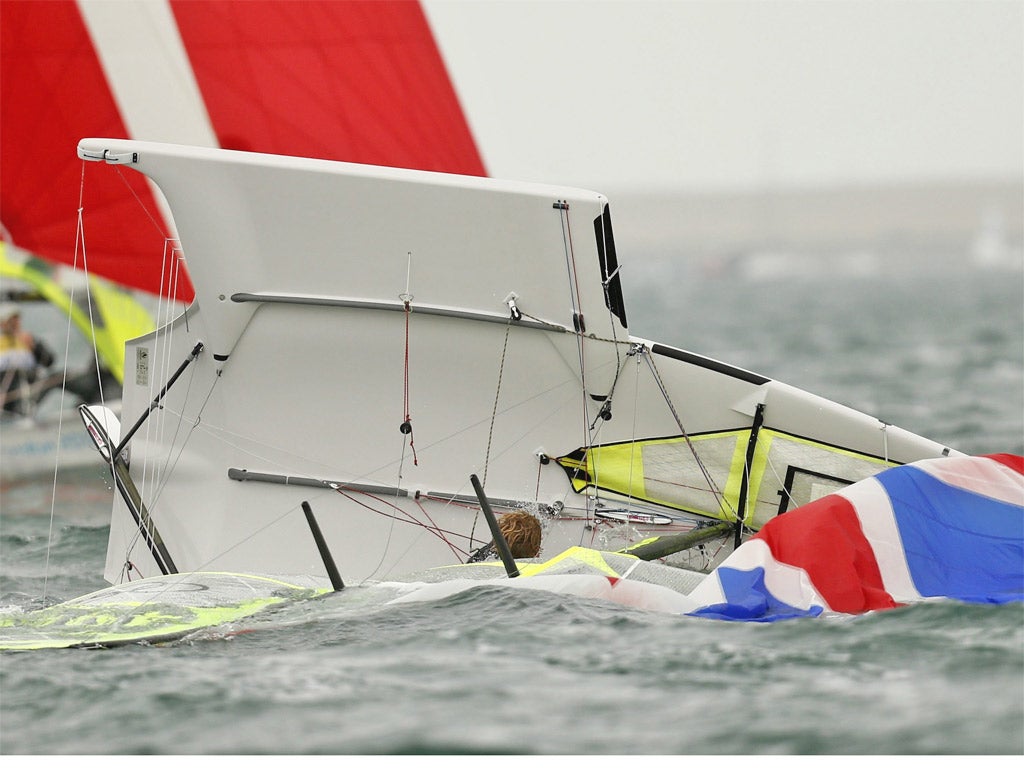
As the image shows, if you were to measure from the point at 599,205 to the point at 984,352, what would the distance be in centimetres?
1600

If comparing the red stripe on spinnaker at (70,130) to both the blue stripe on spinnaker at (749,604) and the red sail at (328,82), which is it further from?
the blue stripe on spinnaker at (749,604)

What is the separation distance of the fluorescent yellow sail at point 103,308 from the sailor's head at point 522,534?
23.6 ft

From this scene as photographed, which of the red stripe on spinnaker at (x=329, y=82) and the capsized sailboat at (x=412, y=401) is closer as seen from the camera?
the capsized sailboat at (x=412, y=401)

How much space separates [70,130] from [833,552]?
20.2 ft

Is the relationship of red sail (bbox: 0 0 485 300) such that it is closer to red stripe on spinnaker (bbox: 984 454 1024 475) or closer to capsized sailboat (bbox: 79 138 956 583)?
capsized sailboat (bbox: 79 138 956 583)

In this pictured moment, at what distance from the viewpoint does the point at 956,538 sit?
4941 millimetres

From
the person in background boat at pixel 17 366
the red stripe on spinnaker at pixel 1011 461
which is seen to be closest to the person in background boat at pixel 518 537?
the red stripe on spinnaker at pixel 1011 461

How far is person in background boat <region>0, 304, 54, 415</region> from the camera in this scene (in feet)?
41.2

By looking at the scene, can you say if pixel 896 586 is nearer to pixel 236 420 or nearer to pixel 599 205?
pixel 599 205

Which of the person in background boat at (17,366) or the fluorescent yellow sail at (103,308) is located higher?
the fluorescent yellow sail at (103,308)

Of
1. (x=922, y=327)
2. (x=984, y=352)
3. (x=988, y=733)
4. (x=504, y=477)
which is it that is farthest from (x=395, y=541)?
(x=922, y=327)

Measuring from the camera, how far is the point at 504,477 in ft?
20.3

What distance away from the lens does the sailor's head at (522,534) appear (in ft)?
17.8
